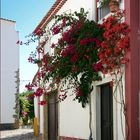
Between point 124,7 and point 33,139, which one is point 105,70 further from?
point 33,139

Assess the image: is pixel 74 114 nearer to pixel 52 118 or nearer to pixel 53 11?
pixel 52 118

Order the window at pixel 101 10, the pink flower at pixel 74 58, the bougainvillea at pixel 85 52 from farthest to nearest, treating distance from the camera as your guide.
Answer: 1. the window at pixel 101 10
2. the pink flower at pixel 74 58
3. the bougainvillea at pixel 85 52

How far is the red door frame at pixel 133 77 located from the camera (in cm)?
1001

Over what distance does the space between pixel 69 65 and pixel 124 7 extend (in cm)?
289

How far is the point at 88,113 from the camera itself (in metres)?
13.3

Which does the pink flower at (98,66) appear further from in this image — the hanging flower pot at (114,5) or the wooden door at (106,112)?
the hanging flower pot at (114,5)

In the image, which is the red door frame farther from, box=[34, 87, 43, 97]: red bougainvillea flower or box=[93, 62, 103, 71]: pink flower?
box=[34, 87, 43, 97]: red bougainvillea flower

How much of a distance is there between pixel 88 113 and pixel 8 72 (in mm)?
21371

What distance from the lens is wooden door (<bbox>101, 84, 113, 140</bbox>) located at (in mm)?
11905

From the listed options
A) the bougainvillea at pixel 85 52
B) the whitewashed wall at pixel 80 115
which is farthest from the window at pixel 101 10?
the bougainvillea at pixel 85 52

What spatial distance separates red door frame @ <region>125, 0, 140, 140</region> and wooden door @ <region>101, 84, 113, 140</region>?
174cm

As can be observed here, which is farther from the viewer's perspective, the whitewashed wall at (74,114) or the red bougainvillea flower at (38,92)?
the red bougainvillea flower at (38,92)

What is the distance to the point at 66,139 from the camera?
15.6m

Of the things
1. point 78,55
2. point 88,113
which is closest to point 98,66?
point 78,55
